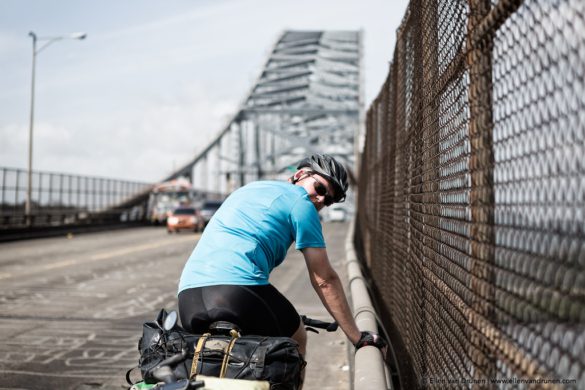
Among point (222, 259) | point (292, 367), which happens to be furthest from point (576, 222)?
point (222, 259)

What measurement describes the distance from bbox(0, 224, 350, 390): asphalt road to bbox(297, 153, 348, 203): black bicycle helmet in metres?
2.97

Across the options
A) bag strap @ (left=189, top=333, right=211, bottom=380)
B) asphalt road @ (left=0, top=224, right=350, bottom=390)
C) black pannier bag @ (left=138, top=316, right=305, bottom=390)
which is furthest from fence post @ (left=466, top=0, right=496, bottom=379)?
asphalt road @ (left=0, top=224, right=350, bottom=390)

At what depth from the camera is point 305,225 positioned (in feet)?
11.1

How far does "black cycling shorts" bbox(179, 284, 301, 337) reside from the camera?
10.5 feet

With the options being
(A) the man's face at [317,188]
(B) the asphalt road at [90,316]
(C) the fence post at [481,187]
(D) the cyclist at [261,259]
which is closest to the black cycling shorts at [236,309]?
(D) the cyclist at [261,259]

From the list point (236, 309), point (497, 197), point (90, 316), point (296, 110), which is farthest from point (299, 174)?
point (296, 110)

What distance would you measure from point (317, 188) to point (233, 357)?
987 millimetres

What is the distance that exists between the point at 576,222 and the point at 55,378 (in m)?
5.60

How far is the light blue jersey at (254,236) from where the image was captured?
331cm

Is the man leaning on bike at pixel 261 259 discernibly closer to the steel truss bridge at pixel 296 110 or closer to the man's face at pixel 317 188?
the man's face at pixel 317 188

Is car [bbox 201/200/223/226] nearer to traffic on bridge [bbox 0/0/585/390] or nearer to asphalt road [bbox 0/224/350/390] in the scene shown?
asphalt road [bbox 0/224/350/390]

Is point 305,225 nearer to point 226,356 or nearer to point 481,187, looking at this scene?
point 226,356

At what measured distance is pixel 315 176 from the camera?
11.8 ft

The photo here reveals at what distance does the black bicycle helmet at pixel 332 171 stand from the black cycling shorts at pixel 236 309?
1.93 ft
